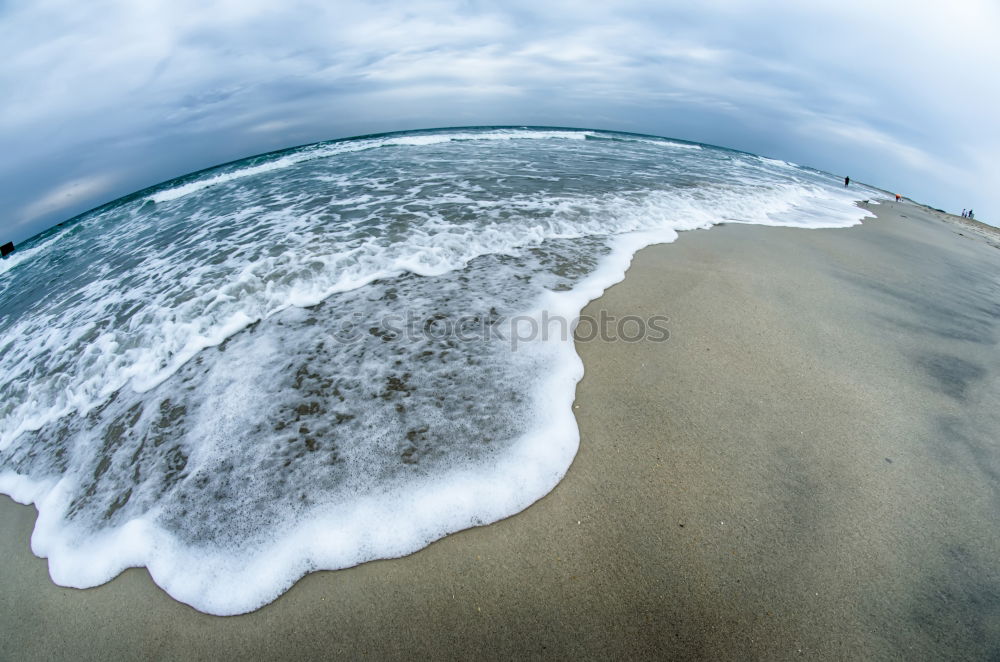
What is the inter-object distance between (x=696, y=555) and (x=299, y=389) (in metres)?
3.24

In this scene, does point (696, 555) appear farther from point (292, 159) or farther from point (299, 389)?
point (292, 159)

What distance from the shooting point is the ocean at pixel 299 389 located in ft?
7.48

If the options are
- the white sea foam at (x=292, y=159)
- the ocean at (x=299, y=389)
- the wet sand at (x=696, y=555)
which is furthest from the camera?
the white sea foam at (x=292, y=159)

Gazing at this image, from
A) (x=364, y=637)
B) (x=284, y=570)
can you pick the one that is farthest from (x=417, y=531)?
(x=284, y=570)

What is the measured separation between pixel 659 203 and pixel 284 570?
30.4 feet

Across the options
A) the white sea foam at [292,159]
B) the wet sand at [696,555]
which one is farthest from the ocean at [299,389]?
the white sea foam at [292,159]

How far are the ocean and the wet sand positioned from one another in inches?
7.0

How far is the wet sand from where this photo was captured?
5.93 ft

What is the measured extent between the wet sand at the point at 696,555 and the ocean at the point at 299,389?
0.58 feet

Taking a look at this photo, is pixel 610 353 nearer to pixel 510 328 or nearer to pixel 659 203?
pixel 510 328

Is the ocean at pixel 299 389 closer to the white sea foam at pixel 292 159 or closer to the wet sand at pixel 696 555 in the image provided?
the wet sand at pixel 696 555

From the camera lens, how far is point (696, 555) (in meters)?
2.07


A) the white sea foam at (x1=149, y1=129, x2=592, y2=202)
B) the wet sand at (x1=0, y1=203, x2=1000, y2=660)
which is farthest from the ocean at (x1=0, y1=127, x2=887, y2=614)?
the white sea foam at (x1=149, y1=129, x2=592, y2=202)

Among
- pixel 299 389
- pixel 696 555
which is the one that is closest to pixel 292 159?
pixel 299 389
